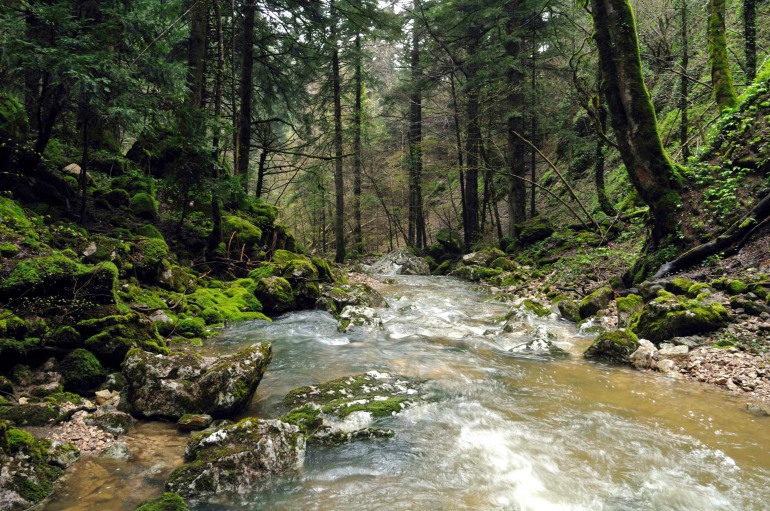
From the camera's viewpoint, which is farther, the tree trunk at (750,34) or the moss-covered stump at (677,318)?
the tree trunk at (750,34)

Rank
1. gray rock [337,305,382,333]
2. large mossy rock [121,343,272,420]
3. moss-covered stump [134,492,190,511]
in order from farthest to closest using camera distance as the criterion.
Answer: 1. gray rock [337,305,382,333]
2. large mossy rock [121,343,272,420]
3. moss-covered stump [134,492,190,511]

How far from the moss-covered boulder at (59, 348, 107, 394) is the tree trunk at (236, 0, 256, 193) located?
23.2 ft

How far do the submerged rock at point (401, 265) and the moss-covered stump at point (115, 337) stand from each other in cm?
1416

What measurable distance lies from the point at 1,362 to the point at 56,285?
1.10m

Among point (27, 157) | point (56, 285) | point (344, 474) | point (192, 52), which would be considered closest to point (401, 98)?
point (192, 52)

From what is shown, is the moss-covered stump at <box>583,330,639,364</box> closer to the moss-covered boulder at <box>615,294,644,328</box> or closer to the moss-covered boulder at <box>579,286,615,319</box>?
the moss-covered boulder at <box>615,294,644,328</box>

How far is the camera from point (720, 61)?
9383 mm

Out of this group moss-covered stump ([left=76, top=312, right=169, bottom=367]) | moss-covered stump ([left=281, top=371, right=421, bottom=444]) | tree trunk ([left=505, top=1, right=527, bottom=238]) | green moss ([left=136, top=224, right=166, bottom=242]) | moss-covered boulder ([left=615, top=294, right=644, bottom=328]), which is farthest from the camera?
tree trunk ([left=505, top=1, right=527, bottom=238])

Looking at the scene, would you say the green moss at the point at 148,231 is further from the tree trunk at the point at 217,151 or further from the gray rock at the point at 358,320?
the gray rock at the point at 358,320

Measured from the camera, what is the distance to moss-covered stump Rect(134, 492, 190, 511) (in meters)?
2.55

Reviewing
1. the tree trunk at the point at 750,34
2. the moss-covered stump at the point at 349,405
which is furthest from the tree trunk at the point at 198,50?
the tree trunk at the point at 750,34

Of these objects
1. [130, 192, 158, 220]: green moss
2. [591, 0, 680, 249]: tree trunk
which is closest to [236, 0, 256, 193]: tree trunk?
[130, 192, 158, 220]: green moss

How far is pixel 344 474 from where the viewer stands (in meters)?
3.29

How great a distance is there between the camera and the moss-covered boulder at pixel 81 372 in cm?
418
